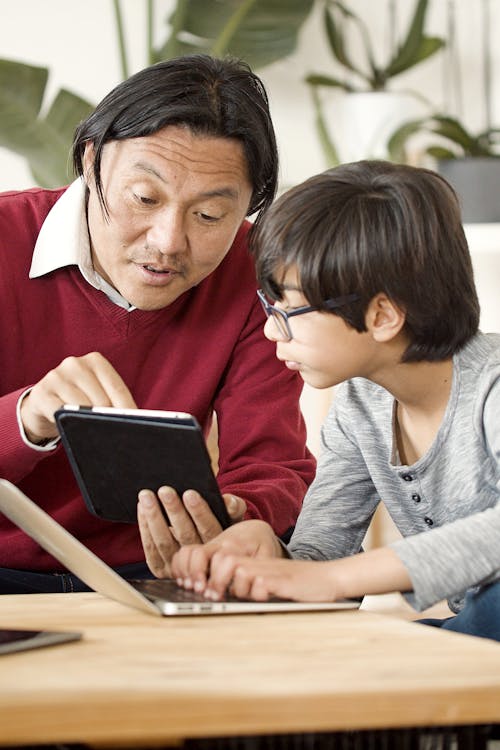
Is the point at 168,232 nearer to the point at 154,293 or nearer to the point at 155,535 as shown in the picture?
the point at 154,293

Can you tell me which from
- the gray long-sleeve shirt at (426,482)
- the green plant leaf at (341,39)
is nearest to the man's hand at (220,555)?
the gray long-sleeve shirt at (426,482)

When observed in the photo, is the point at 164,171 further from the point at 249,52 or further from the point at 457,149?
the point at 457,149

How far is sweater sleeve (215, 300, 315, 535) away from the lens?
62.9 inches

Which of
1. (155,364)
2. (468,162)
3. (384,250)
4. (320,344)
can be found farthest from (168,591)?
(468,162)

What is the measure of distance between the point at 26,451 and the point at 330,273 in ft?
1.39

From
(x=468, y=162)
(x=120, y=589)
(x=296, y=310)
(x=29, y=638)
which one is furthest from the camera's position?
(x=468, y=162)

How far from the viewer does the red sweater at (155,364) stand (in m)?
1.60

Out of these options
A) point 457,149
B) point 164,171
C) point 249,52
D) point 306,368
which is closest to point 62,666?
point 306,368

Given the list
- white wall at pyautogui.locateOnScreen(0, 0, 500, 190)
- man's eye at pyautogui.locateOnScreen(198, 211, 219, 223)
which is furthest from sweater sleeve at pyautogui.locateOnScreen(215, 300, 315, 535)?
white wall at pyautogui.locateOnScreen(0, 0, 500, 190)

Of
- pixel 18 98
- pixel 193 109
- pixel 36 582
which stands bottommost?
pixel 36 582

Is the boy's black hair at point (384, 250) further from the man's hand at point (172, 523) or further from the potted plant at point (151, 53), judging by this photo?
the potted plant at point (151, 53)

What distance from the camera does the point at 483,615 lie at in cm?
118

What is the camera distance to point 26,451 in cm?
138

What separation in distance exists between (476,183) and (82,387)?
191 cm
